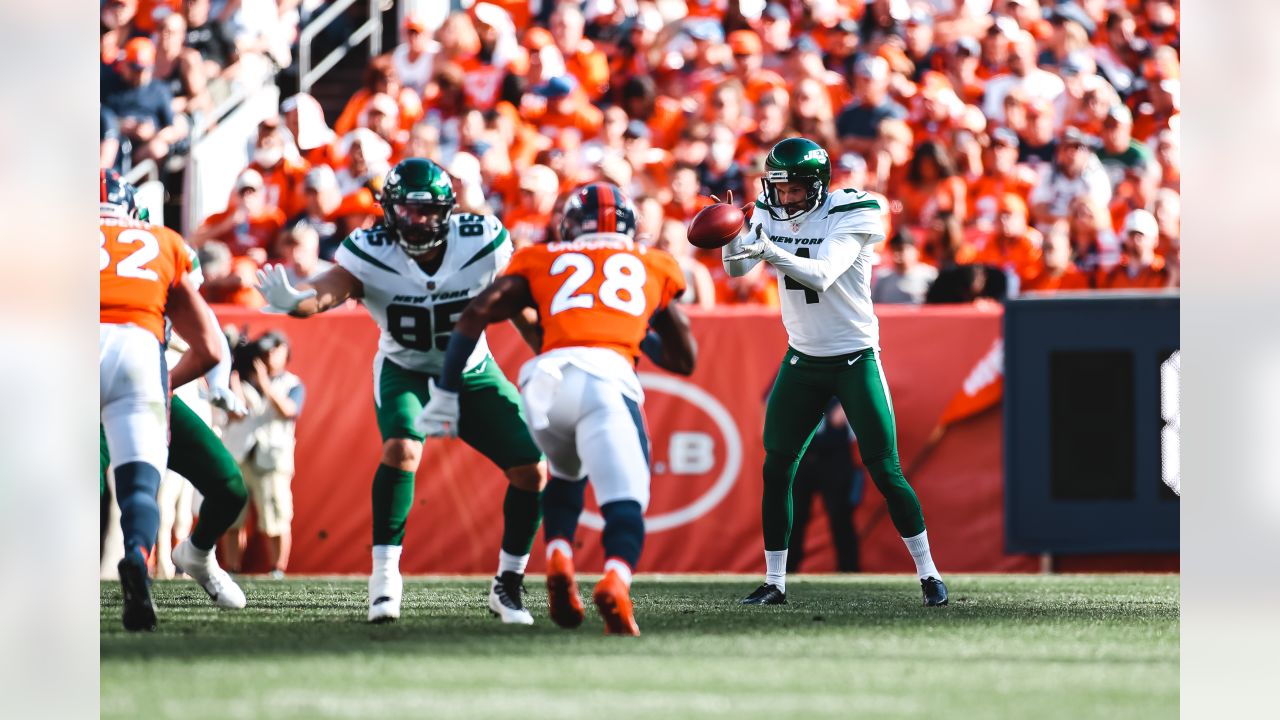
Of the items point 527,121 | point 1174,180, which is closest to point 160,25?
point 527,121

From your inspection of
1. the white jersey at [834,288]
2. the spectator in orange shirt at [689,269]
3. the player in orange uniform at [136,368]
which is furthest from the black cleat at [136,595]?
the spectator in orange shirt at [689,269]

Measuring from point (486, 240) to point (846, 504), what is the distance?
402 cm

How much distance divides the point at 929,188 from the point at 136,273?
6.74 m

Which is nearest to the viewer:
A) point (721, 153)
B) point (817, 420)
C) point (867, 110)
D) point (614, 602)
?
point (614, 602)

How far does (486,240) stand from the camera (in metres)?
6.71

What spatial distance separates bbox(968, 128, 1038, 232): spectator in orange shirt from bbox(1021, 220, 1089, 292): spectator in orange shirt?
28.4 inches

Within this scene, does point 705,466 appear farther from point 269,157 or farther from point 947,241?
point 269,157

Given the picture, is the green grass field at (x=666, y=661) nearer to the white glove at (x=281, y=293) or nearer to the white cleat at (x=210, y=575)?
the white cleat at (x=210, y=575)

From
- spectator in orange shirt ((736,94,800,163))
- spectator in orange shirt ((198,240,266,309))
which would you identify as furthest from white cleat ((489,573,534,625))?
spectator in orange shirt ((736,94,800,163))

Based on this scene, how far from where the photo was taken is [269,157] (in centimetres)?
1266

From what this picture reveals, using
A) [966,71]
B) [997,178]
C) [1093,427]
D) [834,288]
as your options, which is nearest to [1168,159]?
[997,178]

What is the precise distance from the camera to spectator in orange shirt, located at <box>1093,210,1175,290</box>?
1066 centimetres
